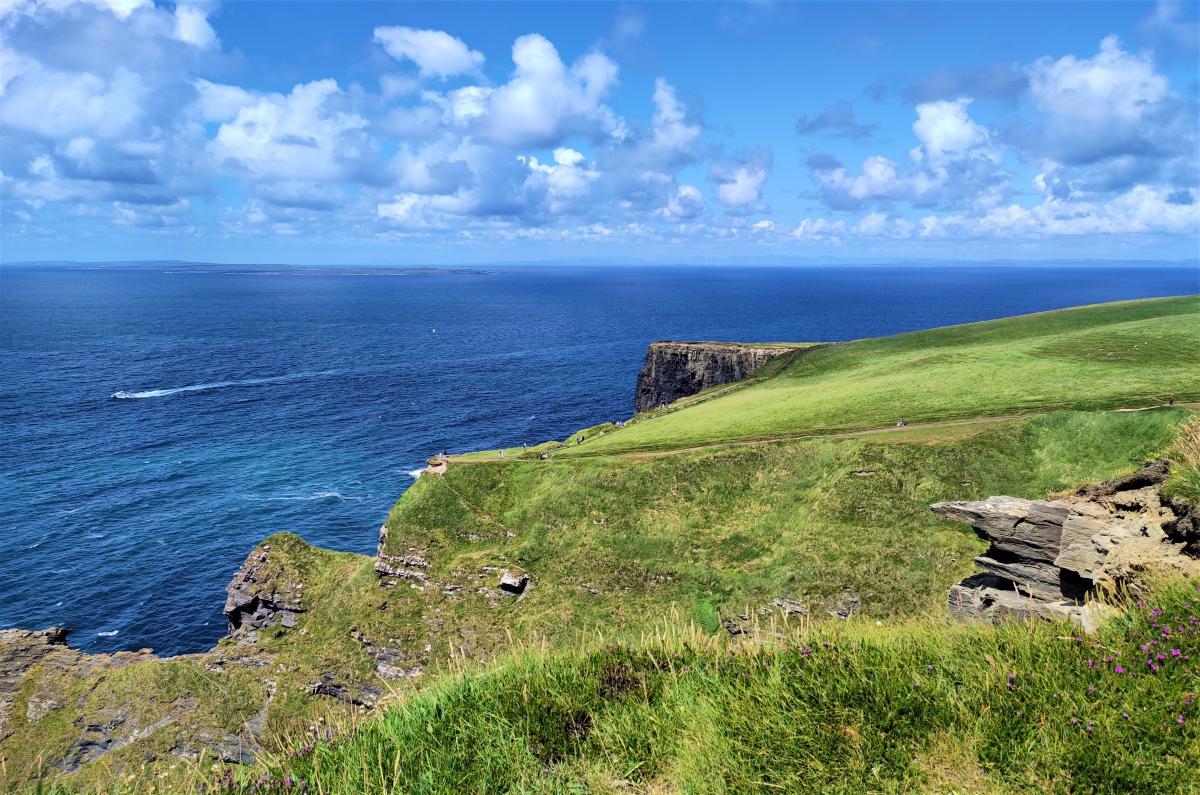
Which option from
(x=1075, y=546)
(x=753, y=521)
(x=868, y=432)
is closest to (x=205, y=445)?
(x=753, y=521)

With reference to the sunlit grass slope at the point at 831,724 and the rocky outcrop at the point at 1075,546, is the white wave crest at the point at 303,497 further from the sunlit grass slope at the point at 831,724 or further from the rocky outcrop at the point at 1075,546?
the sunlit grass slope at the point at 831,724

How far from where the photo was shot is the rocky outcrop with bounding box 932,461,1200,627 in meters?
10.5

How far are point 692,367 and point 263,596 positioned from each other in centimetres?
6304

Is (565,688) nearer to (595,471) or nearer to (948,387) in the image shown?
(595,471)

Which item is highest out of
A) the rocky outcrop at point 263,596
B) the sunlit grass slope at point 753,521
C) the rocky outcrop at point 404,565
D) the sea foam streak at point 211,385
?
the sunlit grass slope at point 753,521

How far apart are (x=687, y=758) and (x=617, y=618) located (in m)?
23.1

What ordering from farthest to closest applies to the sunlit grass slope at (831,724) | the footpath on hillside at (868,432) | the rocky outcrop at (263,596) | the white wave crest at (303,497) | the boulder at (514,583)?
1. the white wave crest at (303,497)
2. the rocky outcrop at (263,596)
3. the footpath on hillside at (868,432)
4. the boulder at (514,583)
5. the sunlit grass slope at (831,724)

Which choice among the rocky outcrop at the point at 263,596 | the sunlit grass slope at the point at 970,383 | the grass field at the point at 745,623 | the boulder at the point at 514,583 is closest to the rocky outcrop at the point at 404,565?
the grass field at the point at 745,623

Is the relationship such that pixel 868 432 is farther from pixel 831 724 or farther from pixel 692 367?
pixel 692 367

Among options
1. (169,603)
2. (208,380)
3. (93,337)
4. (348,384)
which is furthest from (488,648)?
(93,337)

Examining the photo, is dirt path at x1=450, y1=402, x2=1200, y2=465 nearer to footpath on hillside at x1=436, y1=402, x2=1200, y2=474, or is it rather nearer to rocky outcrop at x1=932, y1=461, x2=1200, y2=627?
footpath on hillside at x1=436, y1=402, x2=1200, y2=474

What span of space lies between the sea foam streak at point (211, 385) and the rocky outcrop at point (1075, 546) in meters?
124

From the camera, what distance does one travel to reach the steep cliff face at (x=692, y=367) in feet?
265

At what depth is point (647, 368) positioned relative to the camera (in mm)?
95500
